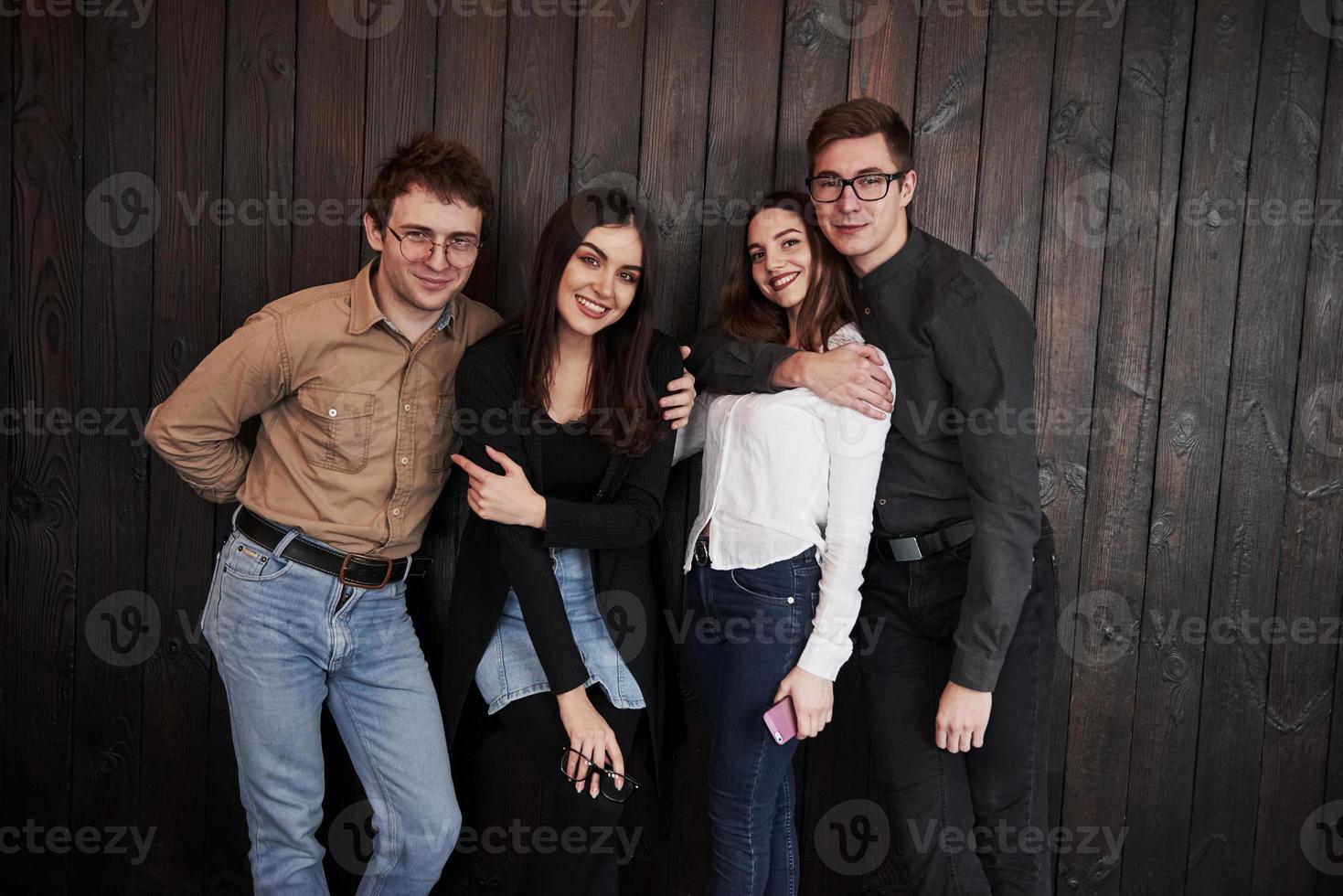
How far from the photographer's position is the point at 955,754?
64.5 inches

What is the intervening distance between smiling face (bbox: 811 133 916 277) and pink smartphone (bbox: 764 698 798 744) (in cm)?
82

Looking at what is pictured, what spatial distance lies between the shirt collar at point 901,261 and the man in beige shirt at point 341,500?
0.41 metres

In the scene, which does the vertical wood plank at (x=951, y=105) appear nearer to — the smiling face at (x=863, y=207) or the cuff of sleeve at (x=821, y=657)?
the smiling face at (x=863, y=207)

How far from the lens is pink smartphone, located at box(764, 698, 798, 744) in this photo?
1.59m

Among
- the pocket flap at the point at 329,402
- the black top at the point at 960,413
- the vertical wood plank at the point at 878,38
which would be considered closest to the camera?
the black top at the point at 960,413

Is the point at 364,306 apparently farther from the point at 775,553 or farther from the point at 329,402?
the point at 775,553

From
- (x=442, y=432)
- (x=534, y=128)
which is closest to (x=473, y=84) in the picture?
(x=534, y=128)

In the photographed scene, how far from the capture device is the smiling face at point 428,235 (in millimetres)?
1603

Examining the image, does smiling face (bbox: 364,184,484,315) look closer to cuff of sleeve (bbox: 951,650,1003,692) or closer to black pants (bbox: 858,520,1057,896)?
black pants (bbox: 858,520,1057,896)

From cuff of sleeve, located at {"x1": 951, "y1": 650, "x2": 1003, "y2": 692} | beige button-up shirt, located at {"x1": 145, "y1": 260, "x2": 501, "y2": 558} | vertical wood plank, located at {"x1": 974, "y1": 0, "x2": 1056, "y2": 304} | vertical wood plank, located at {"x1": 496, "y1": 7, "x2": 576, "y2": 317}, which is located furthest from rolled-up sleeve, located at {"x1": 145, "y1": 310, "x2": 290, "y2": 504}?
vertical wood plank, located at {"x1": 974, "y1": 0, "x2": 1056, "y2": 304}

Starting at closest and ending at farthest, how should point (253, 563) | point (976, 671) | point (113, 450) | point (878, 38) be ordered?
1. point (976, 671)
2. point (253, 563)
3. point (878, 38)
4. point (113, 450)

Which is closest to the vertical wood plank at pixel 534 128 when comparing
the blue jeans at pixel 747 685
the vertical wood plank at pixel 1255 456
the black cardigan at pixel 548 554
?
the black cardigan at pixel 548 554

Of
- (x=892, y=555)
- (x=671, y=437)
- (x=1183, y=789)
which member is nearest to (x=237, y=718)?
(x=671, y=437)

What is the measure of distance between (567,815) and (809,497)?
703mm
